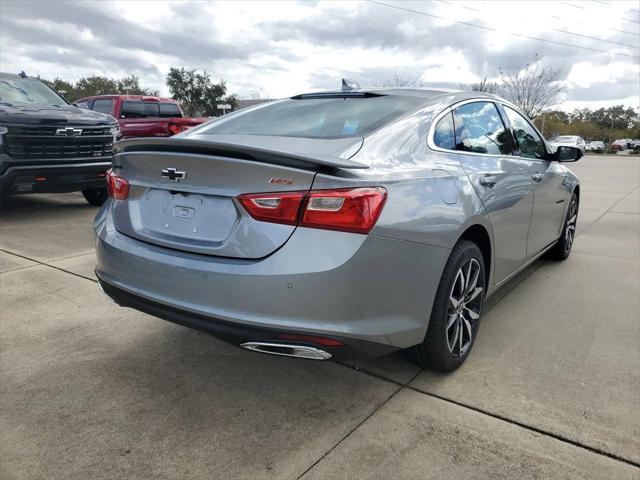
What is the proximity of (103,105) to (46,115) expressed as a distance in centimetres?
633

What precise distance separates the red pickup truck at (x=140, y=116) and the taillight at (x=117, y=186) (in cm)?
885

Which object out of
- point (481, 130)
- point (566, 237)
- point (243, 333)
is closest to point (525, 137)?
point (481, 130)

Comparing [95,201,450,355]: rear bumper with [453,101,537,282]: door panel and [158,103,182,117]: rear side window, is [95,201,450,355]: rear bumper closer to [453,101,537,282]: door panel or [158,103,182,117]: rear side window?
[453,101,537,282]: door panel

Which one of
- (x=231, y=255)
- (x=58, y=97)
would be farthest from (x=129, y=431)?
Result: (x=58, y=97)

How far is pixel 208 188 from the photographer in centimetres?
227

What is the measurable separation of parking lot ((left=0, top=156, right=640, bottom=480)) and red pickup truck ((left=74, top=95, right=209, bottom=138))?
8.08 meters

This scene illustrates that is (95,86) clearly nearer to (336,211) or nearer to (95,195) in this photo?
(95,195)

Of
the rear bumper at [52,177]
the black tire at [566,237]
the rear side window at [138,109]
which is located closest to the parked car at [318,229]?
the black tire at [566,237]

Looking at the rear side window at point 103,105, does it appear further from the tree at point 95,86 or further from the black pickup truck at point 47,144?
the tree at point 95,86

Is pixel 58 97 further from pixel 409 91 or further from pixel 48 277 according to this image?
pixel 409 91

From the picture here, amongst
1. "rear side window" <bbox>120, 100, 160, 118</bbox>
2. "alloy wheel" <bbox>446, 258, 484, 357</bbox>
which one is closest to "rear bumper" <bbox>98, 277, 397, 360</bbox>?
"alloy wheel" <bbox>446, 258, 484, 357</bbox>

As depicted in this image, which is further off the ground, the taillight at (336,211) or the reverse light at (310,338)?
the taillight at (336,211)

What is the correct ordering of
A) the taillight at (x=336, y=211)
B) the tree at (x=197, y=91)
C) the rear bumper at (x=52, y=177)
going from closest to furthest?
the taillight at (x=336, y=211)
the rear bumper at (x=52, y=177)
the tree at (x=197, y=91)

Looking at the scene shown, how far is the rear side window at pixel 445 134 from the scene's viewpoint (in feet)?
9.29
